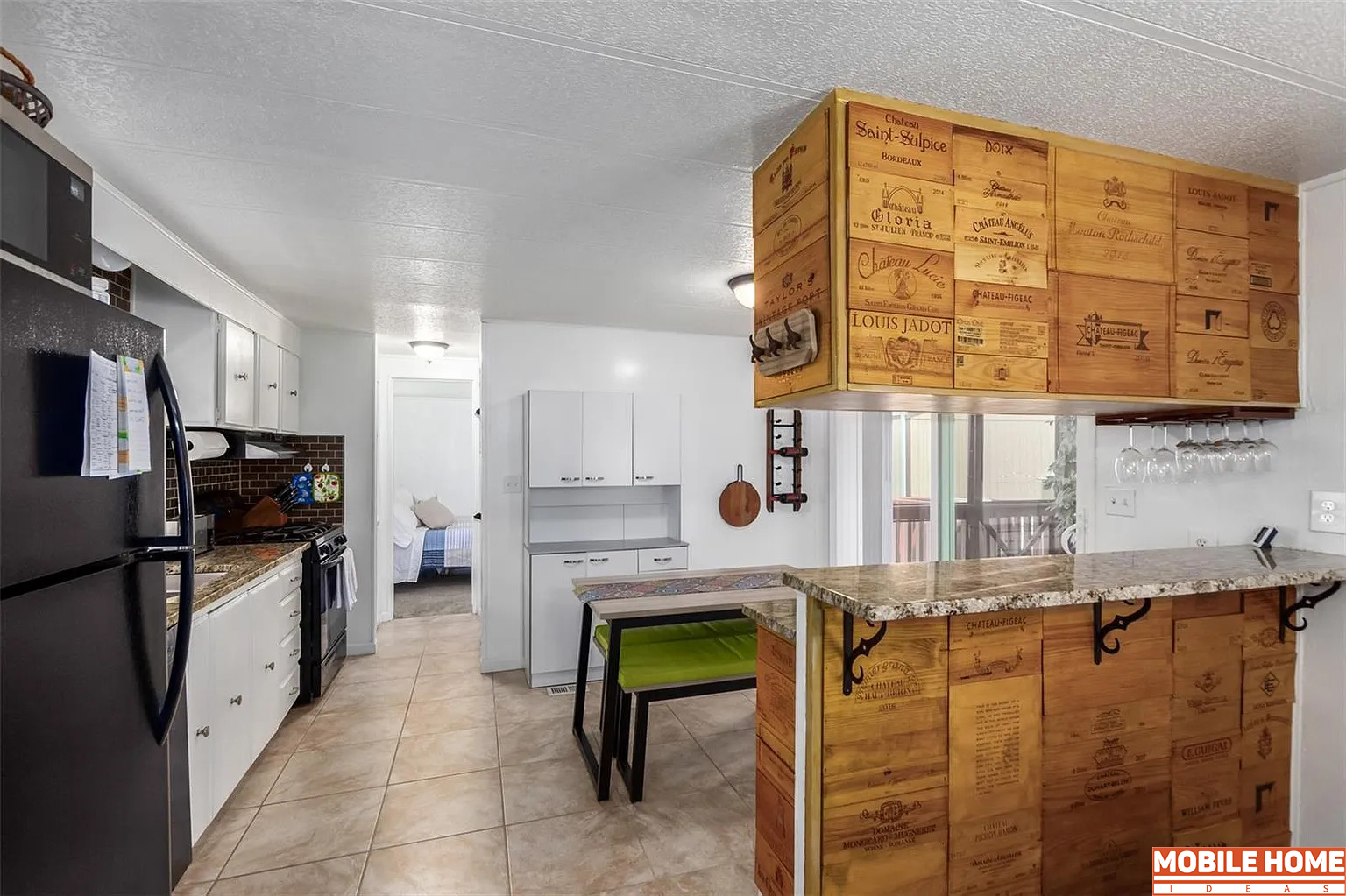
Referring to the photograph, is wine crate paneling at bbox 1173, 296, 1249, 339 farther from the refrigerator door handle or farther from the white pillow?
the white pillow

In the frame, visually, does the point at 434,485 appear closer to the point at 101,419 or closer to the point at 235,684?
the point at 235,684

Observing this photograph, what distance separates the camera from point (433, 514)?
23.8ft

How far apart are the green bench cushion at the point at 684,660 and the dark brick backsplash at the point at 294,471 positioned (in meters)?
2.74

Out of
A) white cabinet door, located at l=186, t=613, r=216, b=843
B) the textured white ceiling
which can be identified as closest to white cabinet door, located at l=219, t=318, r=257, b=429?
the textured white ceiling

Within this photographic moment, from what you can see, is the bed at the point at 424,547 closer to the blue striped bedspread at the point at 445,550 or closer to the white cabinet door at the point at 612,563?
the blue striped bedspread at the point at 445,550

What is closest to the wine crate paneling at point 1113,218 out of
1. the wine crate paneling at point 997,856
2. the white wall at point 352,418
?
the wine crate paneling at point 997,856

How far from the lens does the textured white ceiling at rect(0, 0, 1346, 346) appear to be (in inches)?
49.1

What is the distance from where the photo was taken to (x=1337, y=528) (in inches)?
73.2

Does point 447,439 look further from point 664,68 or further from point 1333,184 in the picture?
point 1333,184

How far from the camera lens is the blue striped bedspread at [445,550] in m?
6.81

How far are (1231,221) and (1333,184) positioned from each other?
373 millimetres

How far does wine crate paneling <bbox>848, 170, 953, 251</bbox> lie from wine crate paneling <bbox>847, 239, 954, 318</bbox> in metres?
0.02

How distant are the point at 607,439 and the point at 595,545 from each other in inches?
29.0

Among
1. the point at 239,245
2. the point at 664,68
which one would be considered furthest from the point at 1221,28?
the point at 239,245
